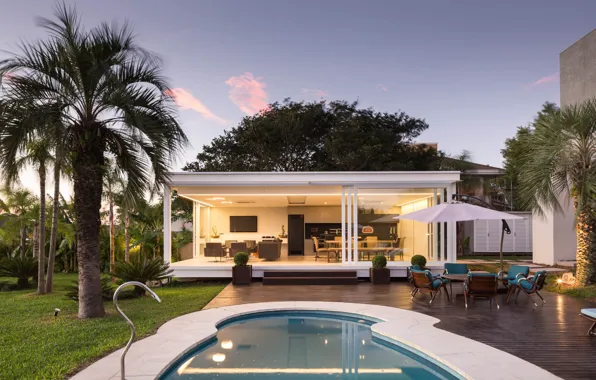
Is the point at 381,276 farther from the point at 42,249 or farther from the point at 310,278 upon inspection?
the point at 42,249

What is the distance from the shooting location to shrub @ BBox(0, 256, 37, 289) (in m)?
13.1

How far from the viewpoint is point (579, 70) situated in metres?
15.8

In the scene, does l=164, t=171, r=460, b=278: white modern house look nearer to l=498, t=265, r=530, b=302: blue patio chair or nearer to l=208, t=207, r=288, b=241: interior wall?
l=498, t=265, r=530, b=302: blue patio chair

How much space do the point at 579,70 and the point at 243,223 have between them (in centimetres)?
1501

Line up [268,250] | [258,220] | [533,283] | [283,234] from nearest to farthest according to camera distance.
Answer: [533,283], [268,250], [283,234], [258,220]

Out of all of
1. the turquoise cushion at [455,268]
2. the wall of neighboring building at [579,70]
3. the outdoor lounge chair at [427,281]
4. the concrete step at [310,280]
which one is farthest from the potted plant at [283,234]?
the wall of neighboring building at [579,70]

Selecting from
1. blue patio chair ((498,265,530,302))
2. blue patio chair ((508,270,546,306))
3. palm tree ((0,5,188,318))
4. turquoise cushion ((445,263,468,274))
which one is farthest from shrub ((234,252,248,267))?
blue patio chair ((508,270,546,306))

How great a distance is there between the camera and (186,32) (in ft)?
49.6

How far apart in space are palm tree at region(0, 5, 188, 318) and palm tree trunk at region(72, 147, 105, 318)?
17 mm

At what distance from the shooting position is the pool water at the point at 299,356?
531 centimetres

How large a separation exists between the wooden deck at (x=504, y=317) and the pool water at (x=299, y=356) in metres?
1.35

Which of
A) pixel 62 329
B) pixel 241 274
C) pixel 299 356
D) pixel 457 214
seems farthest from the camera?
pixel 241 274

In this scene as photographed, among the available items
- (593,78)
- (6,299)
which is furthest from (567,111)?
(6,299)

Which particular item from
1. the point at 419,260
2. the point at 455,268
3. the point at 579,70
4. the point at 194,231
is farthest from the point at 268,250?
the point at 579,70
